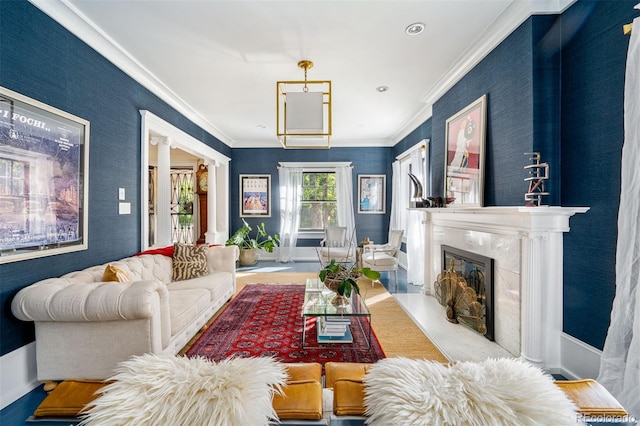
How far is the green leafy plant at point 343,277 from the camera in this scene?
2.57 meters

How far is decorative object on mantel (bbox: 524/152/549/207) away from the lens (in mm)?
2209

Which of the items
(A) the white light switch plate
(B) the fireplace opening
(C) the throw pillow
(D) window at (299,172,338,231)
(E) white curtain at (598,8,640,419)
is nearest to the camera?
(E) white curtain at (598,8,640,419)

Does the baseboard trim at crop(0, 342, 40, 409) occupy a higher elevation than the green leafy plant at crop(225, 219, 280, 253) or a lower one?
lower

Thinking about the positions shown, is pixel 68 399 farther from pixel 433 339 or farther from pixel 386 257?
pixel 386 257

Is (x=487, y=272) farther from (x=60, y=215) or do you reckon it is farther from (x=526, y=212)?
(x=60, y=215)

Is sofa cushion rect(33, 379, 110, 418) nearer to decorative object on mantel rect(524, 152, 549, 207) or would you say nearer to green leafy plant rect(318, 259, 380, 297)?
green leafy plant rect(318, 259, 380, 297)

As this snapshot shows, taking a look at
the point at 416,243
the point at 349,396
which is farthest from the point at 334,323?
the point at 416,243

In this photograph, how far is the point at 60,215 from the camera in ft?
7.83

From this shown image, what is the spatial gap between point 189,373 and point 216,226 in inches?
244

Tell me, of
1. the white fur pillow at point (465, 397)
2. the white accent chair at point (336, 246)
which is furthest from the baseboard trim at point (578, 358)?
the white accent chair at point (336, 246)

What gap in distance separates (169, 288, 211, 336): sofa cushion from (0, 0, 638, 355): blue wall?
0.86 m

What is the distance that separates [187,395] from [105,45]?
11.4ft

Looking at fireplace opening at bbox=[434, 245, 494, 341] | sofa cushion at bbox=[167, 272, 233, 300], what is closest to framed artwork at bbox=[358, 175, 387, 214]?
fireplace opening at bbox=[434, 245, 494, 341]

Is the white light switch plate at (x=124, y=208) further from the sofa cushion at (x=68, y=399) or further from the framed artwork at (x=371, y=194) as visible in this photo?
the framed artwork at (x=371, y=194)
